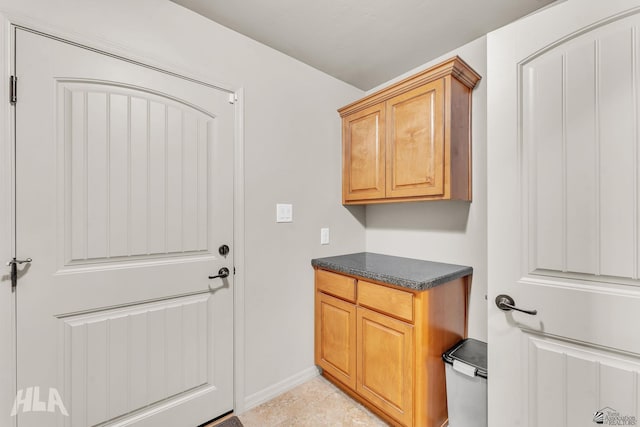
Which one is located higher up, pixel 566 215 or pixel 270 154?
pixel 270 154

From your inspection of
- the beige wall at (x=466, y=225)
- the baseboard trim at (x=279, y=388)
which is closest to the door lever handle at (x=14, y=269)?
the baseboard trim at (x=279, y=388)

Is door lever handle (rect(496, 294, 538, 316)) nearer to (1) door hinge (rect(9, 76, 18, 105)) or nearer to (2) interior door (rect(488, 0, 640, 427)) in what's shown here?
(2) interior door (rect(488, 0, 640, 427))

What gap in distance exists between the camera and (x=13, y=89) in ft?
3.65

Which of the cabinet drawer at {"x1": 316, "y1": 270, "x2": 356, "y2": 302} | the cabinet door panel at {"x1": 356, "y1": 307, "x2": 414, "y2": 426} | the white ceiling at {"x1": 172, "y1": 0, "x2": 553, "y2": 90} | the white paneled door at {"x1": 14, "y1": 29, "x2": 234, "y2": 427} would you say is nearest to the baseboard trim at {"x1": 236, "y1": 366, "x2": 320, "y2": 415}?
the white paneled door at {"x1": 14, "y1": 29, "x2": 234, "y2": 427}

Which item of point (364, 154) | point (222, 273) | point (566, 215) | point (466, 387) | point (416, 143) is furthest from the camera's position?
point (364, 154)

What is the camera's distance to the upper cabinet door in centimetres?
201

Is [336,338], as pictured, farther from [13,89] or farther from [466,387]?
[13,89]

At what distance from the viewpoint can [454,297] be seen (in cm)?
169

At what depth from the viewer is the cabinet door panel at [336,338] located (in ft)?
5.93

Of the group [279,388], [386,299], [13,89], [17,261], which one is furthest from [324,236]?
[13,89]

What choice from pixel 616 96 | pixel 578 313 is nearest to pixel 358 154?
pixel 616 96

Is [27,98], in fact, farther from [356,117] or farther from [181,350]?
[356,117]

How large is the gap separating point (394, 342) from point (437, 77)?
62.2 inches

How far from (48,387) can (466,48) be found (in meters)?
2.96
